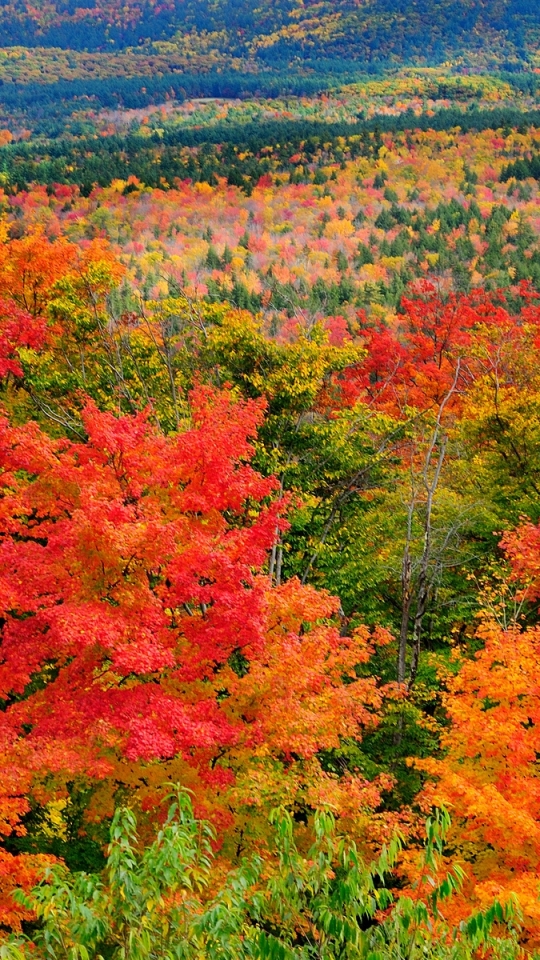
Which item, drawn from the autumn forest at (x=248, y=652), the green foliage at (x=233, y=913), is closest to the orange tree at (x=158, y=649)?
the autumn forest at (x=248, y=652)

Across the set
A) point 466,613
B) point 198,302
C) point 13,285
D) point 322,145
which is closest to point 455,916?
point 466,613

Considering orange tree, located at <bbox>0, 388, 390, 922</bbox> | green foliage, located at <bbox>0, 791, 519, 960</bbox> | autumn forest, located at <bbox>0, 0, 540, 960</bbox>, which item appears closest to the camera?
green foliage, located at <bbox>0, 791, 519, 960</bbox>

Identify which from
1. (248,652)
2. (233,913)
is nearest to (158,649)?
(248,652)

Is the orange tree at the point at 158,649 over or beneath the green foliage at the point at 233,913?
beneath

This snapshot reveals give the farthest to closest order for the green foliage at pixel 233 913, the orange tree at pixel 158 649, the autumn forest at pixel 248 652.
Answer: the orange tree at pixel 158 649, the autumn forest at pixel 248 652, the green foliage at pixel 233 913

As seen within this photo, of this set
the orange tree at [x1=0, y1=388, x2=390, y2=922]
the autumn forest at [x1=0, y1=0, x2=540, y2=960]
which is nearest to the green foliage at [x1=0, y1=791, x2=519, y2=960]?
the autumn forest at [x1=0, y1=0, x2=540, y2=960]

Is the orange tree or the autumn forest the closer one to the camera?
the autumn forest

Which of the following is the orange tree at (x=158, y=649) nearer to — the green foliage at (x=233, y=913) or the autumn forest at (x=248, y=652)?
the autumn forest at (x=248, y=652)

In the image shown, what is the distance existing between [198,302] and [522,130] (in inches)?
6358

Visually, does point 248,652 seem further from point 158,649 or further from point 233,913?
point 233,913

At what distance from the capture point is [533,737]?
49.6 ft

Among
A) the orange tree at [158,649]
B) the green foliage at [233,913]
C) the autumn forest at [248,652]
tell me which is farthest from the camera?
the orange tree at [158,649]

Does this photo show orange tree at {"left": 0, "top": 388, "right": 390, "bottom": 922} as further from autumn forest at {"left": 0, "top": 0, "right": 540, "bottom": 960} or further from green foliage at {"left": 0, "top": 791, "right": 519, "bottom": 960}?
green foliage at {"left": 0, "top": 791, "right": 519, "bottom": 960}

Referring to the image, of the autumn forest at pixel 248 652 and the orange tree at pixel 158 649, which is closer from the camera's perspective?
the autumn forest at pixel 248 652
